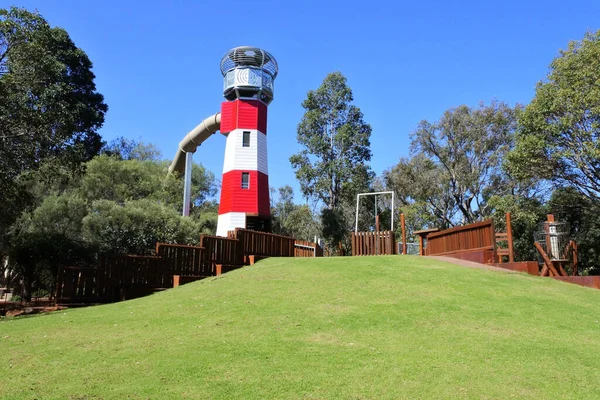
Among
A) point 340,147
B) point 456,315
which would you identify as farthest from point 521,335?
point 340,147

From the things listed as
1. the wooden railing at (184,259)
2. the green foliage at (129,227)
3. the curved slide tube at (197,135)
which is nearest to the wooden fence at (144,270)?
the wooden railing at (184,259)

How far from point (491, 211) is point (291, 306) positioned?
27336mm

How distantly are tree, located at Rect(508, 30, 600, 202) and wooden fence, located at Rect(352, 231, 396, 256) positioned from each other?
7.83 metres

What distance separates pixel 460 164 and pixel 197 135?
61.9 feet

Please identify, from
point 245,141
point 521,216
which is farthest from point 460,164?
point 245,141

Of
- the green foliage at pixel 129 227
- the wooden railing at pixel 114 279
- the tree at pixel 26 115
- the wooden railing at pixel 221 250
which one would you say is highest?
the tree at pixel 26 115

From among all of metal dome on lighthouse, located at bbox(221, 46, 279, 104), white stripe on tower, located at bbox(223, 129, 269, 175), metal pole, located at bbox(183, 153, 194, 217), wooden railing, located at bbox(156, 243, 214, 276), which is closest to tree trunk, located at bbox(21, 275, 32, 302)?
wooden railing, located at bbox(156, 243, 214, 276)

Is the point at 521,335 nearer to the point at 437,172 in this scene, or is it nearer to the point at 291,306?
the point at 291,306

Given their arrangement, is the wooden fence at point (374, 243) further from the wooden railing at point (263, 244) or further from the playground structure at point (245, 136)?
the playground structure at point (245, 136)

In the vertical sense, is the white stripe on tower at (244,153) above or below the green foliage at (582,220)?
above

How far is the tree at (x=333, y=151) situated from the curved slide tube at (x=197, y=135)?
6131mm

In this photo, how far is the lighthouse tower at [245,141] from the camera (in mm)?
28000

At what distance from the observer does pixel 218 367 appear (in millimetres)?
5797

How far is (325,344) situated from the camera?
6785 millimetres
